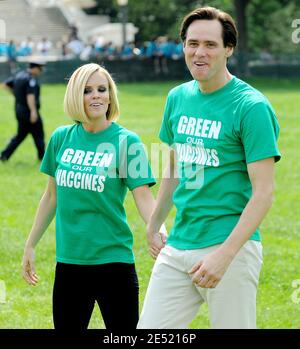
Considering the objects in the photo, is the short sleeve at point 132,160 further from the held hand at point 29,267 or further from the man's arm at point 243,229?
the man's arm at point 243,229

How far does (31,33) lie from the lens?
226 feet

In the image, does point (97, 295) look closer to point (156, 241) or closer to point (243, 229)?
point (156, 241)

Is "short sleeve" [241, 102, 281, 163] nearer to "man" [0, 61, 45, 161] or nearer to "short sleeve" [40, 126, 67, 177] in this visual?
"short sleeve" [40, 126, 67, 177]

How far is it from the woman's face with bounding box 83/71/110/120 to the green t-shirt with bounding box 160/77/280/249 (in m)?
0.74

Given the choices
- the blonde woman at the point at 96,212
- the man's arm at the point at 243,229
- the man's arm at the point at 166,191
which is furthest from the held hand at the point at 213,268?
the blonde woman at the point at 96,212

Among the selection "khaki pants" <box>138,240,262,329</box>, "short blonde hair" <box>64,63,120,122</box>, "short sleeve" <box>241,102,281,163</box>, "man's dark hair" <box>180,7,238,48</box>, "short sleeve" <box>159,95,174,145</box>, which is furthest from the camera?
"short blonde hair" <box>64,63,120,122</box>

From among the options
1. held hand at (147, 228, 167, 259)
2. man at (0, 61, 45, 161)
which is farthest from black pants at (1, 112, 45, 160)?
held hand at (147, 228, 167, 259)

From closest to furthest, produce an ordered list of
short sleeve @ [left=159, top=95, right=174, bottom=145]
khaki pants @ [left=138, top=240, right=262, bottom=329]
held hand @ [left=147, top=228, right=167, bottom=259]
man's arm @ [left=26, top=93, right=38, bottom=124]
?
khaki pants @ [left=138, top=240, right=262, bottom=329] → short sleeve @ [left=159, top=95, right=174, bottom=145] → held hand @ [left=147, top=228, right=167, bottom=259] → man's arm @ [left=26, top=93, right=38, bottom=124]

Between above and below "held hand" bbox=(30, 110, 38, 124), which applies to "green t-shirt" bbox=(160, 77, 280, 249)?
above

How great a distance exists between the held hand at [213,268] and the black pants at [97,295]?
1.12 meters

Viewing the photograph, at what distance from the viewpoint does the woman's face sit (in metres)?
6.26

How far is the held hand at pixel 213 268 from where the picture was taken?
5172 millimetres
